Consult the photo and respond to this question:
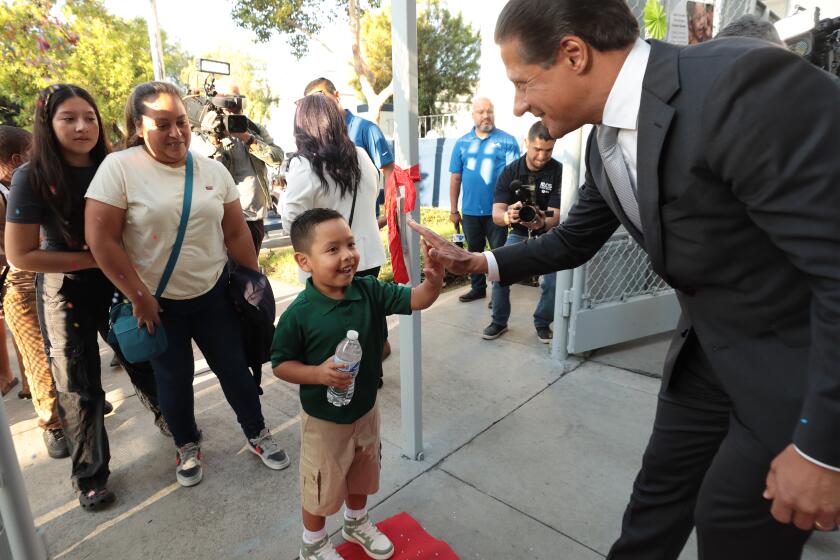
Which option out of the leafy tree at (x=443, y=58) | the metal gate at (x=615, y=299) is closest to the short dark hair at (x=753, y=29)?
the metal gate at (x=615, y=299)

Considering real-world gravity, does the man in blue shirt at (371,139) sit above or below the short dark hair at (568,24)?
below

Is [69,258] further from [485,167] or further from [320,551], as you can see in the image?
[485,167]

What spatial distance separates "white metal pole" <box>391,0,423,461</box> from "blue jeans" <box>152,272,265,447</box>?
866 millimetres

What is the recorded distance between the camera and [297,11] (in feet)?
55.7

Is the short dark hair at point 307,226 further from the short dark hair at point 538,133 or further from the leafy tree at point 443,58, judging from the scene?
the leafy tree at point 443,58

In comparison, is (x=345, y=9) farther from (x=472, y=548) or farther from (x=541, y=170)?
(x=472, y=548)

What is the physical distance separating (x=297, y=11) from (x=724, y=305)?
19024 millimetres

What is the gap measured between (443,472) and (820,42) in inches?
123

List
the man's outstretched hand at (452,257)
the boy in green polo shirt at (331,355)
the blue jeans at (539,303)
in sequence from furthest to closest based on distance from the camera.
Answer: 1. the blue jeans at (539,303)
2. the man's outstretched hand at (452,257)
3. the boy in green polo shirt at (331,355)

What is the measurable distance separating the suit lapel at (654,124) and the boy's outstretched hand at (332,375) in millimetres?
1010

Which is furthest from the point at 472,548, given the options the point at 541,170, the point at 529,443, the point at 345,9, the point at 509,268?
the point at 345,9

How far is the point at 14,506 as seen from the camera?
1.84 metres

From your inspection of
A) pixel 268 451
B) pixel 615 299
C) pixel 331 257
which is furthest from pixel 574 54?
pixel 615 299

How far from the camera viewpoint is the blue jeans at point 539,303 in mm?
4191
